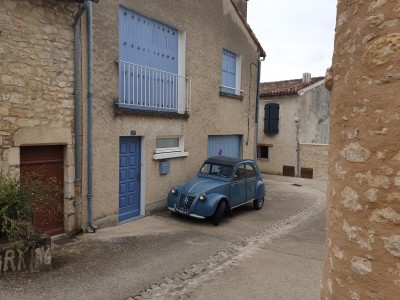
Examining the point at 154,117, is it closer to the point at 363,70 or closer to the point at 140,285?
the point at 140,285

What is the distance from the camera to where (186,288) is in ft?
15.9

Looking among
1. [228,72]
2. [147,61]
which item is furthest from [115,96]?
[228,72]

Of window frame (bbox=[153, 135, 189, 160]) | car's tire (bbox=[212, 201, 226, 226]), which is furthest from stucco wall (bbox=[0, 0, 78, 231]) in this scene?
car's tire (bbox=[212, 201, 226, 226])

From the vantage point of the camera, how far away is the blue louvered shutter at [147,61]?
7941mm

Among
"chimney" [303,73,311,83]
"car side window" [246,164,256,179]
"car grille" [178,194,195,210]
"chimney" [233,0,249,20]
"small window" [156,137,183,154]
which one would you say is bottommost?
"car grille" [178,194,195,210]

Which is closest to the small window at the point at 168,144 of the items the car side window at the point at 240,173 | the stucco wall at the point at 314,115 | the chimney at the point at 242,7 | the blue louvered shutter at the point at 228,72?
the car side window at the point at 240,173

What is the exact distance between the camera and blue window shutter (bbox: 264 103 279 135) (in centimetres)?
1820

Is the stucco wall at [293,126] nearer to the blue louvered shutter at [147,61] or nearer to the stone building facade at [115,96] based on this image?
the stone building facade at [115,96]

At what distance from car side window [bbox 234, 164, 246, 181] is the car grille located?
1528 mm

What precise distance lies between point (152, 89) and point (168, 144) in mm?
1639

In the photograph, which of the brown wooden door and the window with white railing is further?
the window with white railing

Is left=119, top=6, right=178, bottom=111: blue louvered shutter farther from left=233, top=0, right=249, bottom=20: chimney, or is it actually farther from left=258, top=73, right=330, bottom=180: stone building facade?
left=258, top=73, right=330, bottom=180: stone building facade

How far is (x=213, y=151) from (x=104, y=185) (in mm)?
4892

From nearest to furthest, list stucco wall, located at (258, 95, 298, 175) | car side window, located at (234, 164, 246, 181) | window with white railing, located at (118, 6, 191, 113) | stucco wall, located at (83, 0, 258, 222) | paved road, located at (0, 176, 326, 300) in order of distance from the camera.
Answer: paved road, located at (0, 176, 326, 300) < stucco wall, located at (83, 0, 258, 222) < window with white railing, located at (118, 6, 191, 113) < car side window, located at (234, 164, 246, 181) < stucco wall, located at (258, 95, 298, 175)
